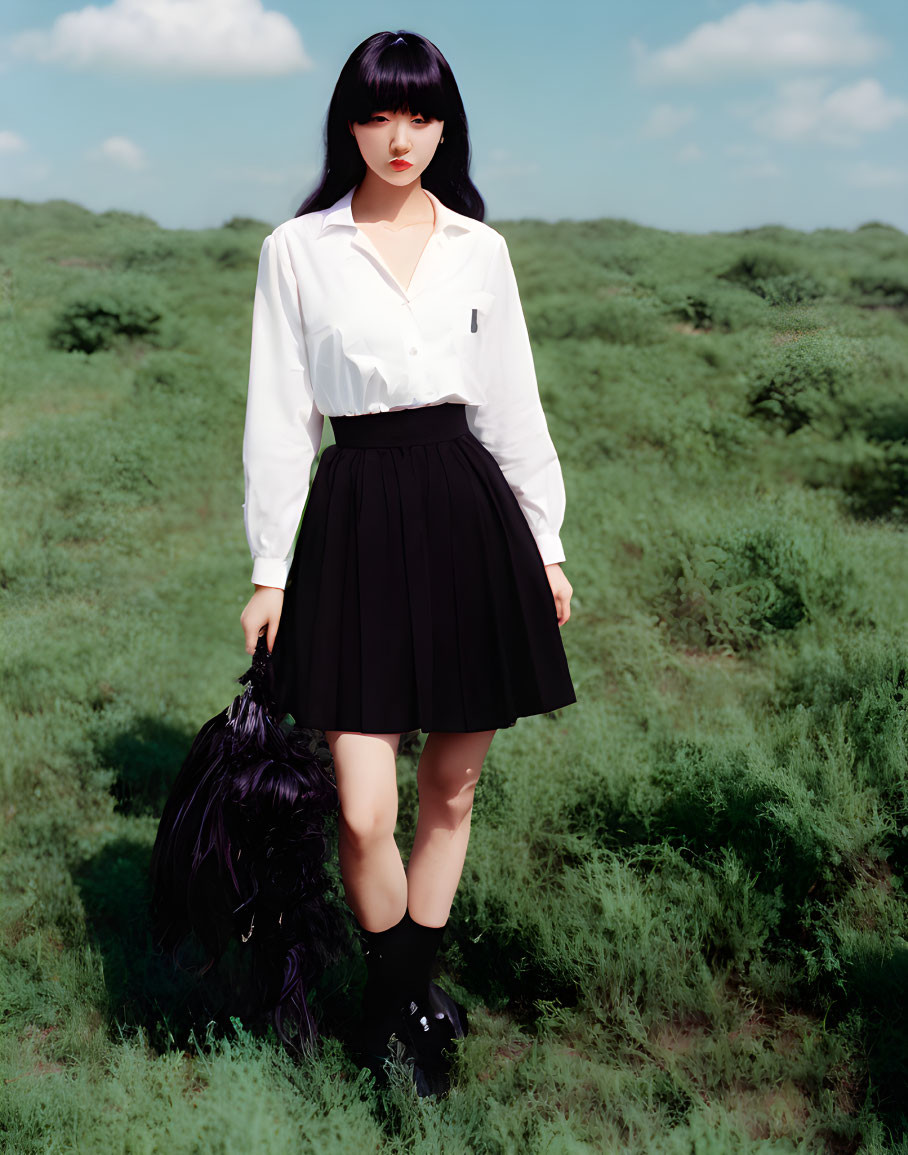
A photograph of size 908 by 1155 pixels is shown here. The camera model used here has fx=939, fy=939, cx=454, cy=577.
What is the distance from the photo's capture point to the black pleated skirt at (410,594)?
7.03ft

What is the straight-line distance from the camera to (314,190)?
7.63 feet

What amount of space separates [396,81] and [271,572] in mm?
1122

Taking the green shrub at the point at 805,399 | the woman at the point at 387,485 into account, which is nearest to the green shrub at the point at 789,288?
the green shrub at the point at 805,399

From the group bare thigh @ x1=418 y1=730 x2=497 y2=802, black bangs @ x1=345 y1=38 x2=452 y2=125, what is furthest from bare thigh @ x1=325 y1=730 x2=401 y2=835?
black bangs @ x1=345 y1=38 x2=452 y2=125

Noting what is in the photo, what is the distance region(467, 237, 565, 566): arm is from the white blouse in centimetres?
9

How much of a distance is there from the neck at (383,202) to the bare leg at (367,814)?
1.23m

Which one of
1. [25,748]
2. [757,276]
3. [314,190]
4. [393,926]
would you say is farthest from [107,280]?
[393,926]

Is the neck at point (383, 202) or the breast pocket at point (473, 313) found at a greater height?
the neck at point (383, 202)

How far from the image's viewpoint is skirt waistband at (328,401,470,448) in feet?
7.18

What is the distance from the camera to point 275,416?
214cm

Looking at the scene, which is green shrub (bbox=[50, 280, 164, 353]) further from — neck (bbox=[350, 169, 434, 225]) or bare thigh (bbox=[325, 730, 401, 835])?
bare thigh (bbox=[325, 730, 401, 835])

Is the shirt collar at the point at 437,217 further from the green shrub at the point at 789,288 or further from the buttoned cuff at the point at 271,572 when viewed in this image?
the green shrub at the point at 789,288

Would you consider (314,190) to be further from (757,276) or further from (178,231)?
(178,231)

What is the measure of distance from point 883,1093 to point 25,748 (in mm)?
3365
